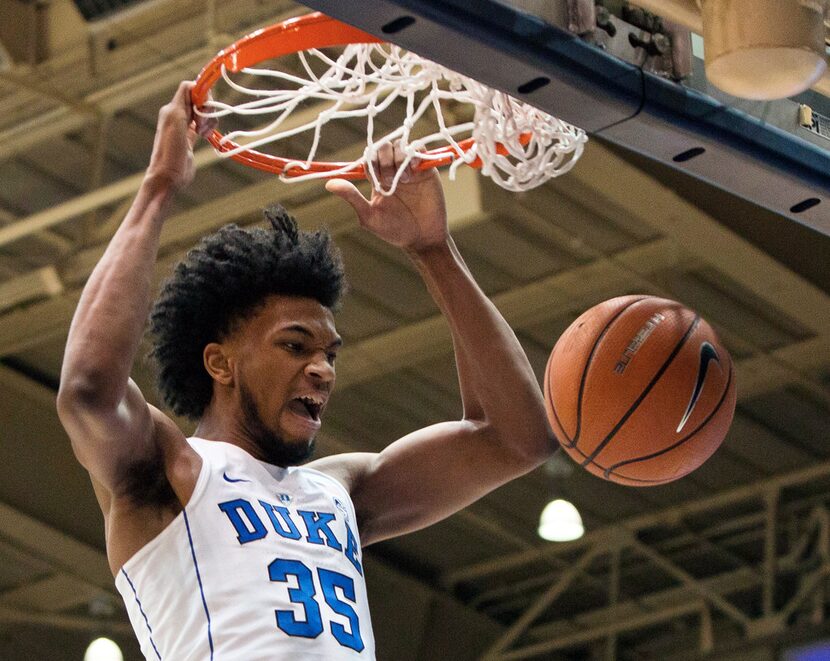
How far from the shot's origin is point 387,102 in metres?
3.38

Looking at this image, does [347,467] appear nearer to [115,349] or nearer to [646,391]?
[646,391]

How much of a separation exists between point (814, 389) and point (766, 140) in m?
6.33

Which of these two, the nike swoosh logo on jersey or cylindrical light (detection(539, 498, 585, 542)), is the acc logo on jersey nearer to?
the nike swoosh logo on jersey

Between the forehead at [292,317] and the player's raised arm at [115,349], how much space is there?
311mm

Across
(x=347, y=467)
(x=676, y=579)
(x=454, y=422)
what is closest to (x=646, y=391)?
(x=454, y=422)

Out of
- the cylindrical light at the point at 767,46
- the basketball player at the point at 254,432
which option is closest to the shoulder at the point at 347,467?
the basketball player at the point at 254,432

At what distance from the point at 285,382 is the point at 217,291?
0.28 meters

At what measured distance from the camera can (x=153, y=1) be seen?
701 cm

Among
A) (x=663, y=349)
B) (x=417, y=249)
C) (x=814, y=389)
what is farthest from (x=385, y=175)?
(x=814, y=389)

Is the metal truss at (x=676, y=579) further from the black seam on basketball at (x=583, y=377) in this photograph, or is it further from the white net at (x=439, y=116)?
the white net at (x=439, y=116)

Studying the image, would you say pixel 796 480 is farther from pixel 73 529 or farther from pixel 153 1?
pixel 153 1

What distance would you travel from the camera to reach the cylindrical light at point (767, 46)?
2584 mm

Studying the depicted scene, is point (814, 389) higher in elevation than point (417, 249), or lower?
lower

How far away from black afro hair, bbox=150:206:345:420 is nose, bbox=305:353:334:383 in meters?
0.19
